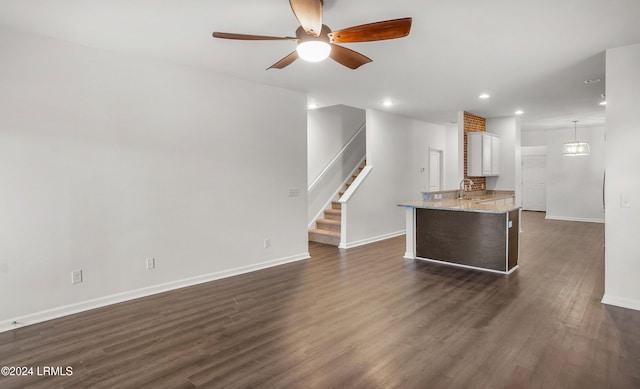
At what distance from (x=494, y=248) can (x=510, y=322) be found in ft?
5.98

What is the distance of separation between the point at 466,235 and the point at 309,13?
A: 13.1ft

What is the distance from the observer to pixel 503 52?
3730 millimetres

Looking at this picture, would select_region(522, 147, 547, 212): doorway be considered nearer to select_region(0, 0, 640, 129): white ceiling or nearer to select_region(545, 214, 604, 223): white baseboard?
select_region(545, 214, 604, 223): white baseboard

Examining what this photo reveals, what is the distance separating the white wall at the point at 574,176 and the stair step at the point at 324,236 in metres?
7.03

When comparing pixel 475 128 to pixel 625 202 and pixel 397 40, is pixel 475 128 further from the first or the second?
pixel 397 40

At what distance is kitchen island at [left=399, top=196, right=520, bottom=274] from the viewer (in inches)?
189

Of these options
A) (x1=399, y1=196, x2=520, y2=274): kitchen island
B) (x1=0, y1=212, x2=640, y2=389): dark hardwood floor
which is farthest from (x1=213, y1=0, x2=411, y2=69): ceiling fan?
(x1=399, y1=196, x2=520, y2=274): kitchen island

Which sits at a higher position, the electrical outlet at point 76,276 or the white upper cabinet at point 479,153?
the white upper cabinet at point 479,153

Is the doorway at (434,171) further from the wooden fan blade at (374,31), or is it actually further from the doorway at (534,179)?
Result: the wooden fan blade at (374,31)

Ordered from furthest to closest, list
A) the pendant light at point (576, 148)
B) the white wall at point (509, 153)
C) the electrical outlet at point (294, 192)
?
the pendant light at point (576, 148), the white wall at point (509, 153), the electrical outlet at point (294, 192)

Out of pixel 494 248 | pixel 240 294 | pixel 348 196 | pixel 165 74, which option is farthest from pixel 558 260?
pixel 165 74

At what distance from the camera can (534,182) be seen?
12.2m

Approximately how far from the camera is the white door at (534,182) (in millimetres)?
12031

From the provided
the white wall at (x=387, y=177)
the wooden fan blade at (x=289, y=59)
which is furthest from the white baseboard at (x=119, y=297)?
the wooden fan blade at (x=289, y=59)
